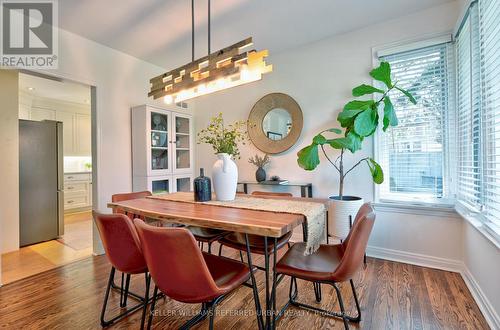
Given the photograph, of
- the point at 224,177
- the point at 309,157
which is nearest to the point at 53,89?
the point at 224,177

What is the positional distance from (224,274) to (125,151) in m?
2.67

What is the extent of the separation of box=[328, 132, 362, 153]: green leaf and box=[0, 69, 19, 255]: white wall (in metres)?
3.92

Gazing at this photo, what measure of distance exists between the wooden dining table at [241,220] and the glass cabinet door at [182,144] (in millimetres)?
2004

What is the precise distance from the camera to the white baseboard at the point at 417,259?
Result: 2.50 meters

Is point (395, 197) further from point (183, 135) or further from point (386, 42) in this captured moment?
point (183, 135)

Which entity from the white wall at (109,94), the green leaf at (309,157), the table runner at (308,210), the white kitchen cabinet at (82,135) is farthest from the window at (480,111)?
the white kitchen cabinet at (82,135)

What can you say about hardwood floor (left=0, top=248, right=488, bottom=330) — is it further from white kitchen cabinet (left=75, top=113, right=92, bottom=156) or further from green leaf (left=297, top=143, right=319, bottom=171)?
white kitchen cabinet (left=75, top=113, right=92, bottom=156)

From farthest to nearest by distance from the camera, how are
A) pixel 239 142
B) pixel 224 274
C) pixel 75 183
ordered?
pixel 75 183, pixel 239 142, pixel 224 274

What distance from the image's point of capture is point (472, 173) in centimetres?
209

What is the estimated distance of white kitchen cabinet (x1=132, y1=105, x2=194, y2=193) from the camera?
3.41m

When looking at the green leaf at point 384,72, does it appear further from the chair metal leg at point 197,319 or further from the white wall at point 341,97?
the chair metal leg at point 197,319

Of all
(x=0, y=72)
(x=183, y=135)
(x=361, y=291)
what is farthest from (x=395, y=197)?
(x=0, y=72)

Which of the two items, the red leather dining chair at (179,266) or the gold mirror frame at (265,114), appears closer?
the red leather dining chair at (179,266)

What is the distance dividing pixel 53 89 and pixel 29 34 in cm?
242
